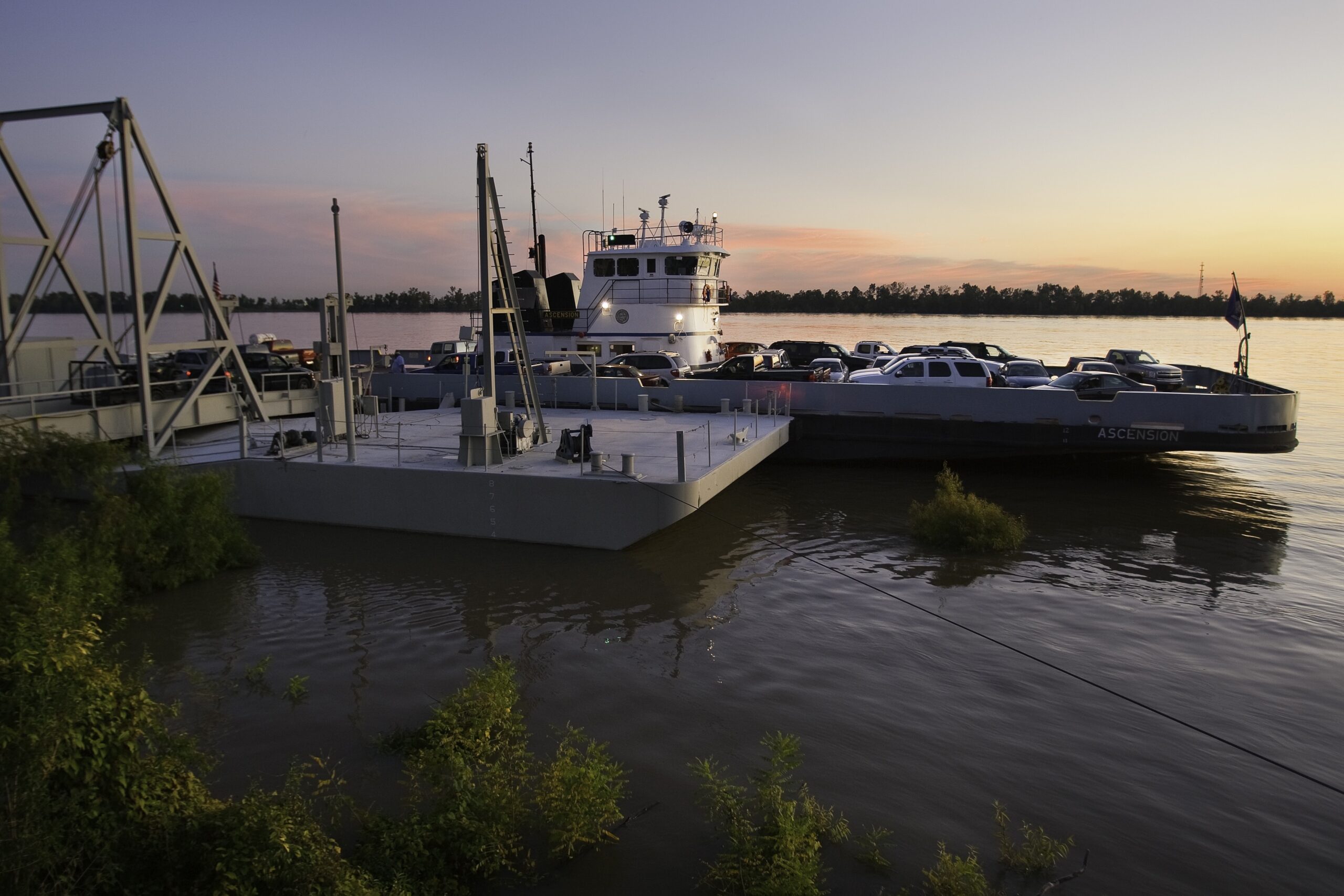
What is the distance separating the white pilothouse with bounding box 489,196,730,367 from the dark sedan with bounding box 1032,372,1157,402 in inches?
462

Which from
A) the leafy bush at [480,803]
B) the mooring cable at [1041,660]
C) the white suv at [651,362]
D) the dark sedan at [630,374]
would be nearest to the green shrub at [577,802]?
the leafy bush at [480,803]

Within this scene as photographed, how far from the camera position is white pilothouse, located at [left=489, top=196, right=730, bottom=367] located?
28828 millimetres

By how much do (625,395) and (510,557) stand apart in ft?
31.6

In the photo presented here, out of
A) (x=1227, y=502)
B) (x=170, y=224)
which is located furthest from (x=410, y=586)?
(x=1227, y=502)

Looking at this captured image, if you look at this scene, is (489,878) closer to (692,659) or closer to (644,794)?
(644,794)

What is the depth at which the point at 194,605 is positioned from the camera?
1108 cm

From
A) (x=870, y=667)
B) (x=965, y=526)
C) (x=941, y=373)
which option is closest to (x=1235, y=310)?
(x=941, y=373)

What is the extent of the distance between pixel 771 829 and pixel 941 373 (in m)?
17.2

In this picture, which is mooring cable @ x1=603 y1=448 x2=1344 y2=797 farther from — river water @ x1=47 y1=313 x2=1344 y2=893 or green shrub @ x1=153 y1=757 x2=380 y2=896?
green shrub @ x1=153 y1=757 x2=380 y2=896

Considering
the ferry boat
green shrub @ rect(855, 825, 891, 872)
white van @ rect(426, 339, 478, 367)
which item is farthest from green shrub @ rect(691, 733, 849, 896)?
white van @ rect(426, 339, 478, 367)

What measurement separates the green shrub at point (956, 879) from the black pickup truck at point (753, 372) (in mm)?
17662

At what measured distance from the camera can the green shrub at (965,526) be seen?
1377 centimetres

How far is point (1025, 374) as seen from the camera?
2553 centimetres

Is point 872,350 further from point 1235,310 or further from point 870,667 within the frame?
point 870,667
